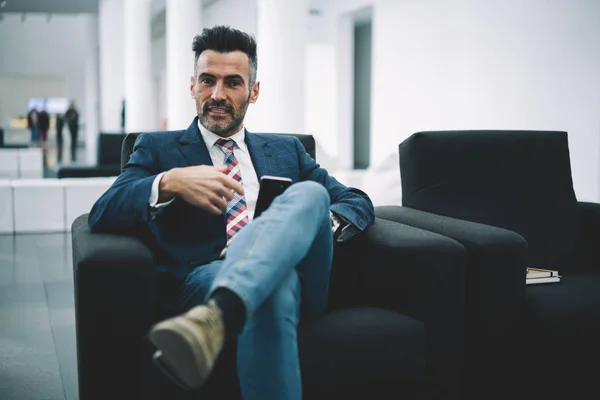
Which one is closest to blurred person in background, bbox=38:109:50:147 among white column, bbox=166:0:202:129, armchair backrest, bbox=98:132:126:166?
white column, bbox=166:0:202:129

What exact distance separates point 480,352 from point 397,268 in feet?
1.26

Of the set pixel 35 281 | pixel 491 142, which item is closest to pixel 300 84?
pixel 35 281

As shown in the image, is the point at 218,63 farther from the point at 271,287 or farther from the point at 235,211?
the point at 271,287

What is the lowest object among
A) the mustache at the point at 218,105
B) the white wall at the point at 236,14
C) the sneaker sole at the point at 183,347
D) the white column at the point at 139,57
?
the sneaker sole at the point at 183,347

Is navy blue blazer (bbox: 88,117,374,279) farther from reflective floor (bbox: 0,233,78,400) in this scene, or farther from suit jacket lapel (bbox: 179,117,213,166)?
reflective floor (bbox: 0,233,78,400)

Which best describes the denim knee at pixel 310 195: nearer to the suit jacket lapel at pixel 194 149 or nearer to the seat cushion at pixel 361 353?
the seat cushion at pixel 361 353

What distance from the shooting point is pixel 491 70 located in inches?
261

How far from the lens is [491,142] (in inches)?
106

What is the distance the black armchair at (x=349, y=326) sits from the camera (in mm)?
1648

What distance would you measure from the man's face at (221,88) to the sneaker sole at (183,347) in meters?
1.02

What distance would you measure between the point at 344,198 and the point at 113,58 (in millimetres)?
14558

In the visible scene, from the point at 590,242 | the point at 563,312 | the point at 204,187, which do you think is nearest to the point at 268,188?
the point at 204,187

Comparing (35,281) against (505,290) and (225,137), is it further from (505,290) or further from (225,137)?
(505,290)

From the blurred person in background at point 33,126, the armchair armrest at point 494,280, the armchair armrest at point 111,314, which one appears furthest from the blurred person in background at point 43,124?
the armchair armrest at point 494,280
